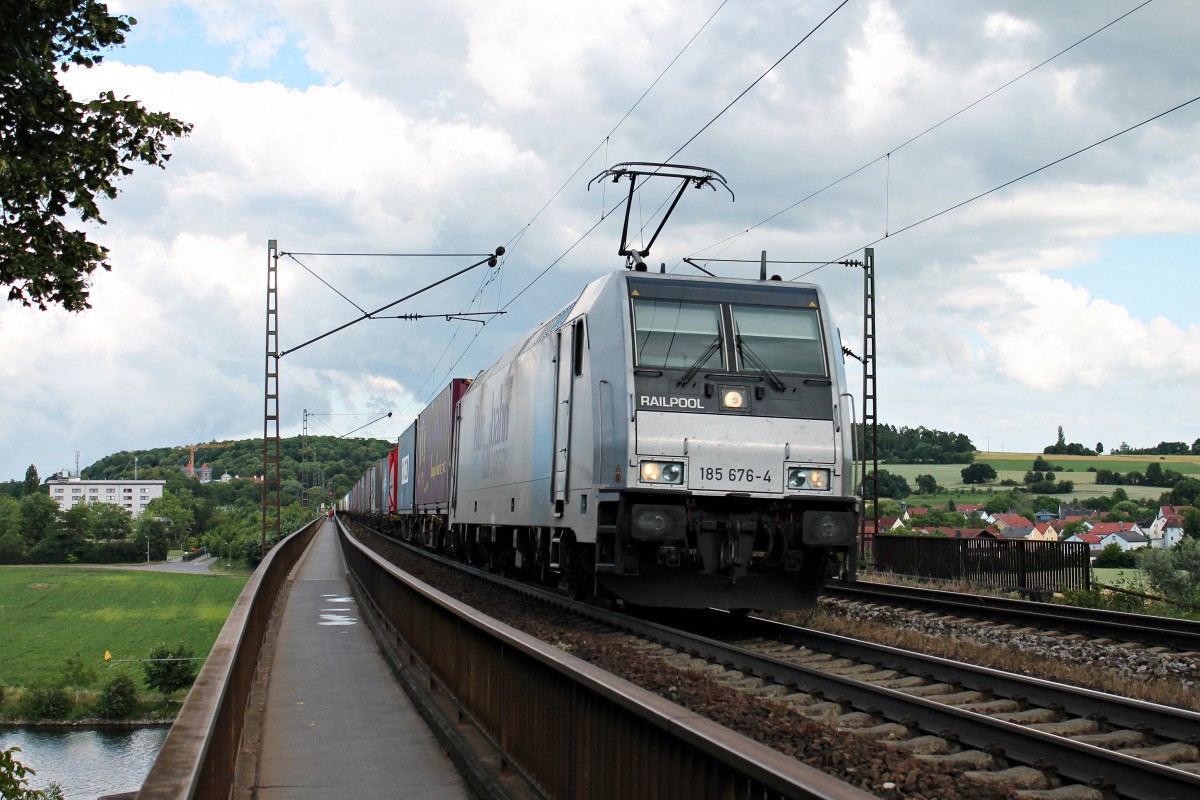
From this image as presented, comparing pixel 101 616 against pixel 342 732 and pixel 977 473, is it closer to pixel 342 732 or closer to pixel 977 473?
pixel 977 473

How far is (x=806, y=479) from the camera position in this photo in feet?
39.1

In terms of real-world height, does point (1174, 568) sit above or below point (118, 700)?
above

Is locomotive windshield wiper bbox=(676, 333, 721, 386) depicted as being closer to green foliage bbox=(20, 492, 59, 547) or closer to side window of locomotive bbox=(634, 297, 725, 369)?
side window of locomotive bbox=(634, 297, 725, 369)

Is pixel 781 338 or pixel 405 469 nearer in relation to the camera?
pixel 781 338

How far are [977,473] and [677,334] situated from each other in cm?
6269

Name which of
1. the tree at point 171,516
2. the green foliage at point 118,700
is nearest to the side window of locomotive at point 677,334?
the green foliage at point 118,700

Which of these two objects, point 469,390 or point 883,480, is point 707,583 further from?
point 883,480

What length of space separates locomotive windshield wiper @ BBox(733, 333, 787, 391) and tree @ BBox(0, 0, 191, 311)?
6.97m

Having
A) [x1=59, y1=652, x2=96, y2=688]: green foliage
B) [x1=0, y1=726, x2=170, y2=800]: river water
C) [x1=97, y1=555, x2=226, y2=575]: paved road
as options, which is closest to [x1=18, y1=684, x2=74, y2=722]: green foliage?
[x1=0, y1=726, x2=170, y2=800]: river water

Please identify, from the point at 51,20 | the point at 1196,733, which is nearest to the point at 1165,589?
the point at 1196,733

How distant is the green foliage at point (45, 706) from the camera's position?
188ft

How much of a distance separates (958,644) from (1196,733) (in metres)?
5.09

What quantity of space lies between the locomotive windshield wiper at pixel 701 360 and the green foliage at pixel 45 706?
183 feet

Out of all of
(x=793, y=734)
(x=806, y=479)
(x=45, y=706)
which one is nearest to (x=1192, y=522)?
(x=806, y=479)
